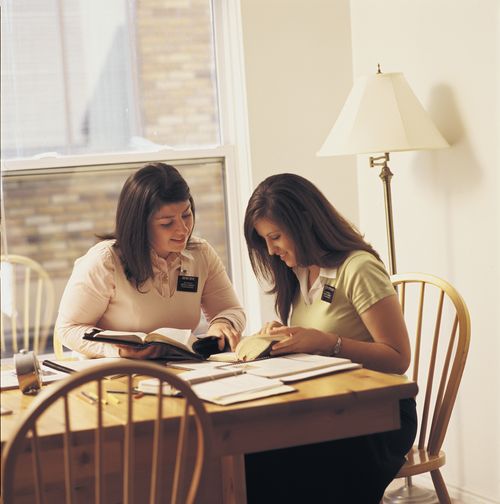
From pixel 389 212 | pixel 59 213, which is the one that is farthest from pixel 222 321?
pixel 59 213

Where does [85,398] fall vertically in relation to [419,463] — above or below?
above

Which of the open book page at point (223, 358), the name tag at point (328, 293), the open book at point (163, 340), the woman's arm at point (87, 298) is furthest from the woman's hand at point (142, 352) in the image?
the name tag at point (328, 293)

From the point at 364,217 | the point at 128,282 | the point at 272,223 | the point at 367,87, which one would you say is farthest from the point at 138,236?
the point at 364,217

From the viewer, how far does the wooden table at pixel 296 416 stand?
1653 millimetres

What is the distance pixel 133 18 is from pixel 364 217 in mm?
1198

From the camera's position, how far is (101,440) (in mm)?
1494

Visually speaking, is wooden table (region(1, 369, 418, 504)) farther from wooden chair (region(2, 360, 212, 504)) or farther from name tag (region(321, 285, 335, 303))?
name tag (region(321, 285, 335, 303))

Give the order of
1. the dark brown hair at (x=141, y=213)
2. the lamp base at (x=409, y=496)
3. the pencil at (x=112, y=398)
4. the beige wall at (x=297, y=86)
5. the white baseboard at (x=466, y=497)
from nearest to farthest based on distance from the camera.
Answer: the pencil at (x=112, y=398) < the dark brown hair at (x=141, y=213) < the white baseboard at (x=466, y=497) < the lamp base at (x=409, y=496) < the beige wall at (x=297, y=86)

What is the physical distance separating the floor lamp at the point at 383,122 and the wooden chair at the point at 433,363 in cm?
44

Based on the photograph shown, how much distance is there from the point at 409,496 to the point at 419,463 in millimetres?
798

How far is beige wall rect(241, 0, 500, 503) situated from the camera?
8.96 ft

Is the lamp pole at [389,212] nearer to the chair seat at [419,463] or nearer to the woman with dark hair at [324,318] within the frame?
the woman with dark hair at [324,318]

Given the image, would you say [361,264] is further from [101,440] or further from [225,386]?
[101,440]

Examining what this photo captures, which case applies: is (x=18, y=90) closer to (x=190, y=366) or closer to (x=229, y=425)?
(x=190, y=366)
